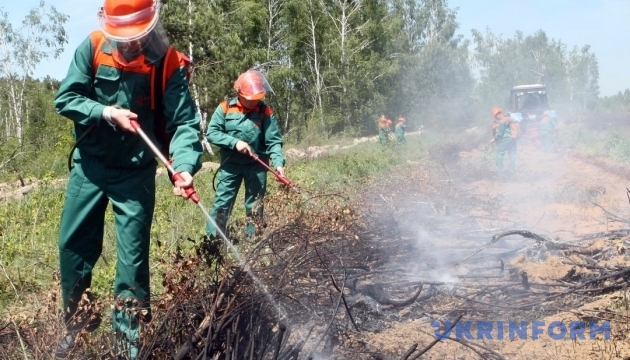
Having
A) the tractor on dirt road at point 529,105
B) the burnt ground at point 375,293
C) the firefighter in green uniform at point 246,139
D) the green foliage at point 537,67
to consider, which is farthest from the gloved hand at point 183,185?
the green foliage at point 537,67

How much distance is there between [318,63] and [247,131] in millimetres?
34894

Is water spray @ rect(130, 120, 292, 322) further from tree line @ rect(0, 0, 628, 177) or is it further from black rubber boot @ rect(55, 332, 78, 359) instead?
tree line @ rect(0, 0, 628, 177)

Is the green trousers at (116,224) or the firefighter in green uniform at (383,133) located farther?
the firefighter in green uniform at (383,133)

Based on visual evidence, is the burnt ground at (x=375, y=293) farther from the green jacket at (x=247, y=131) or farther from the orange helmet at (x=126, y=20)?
the orange helmet at (x=126, y=20)

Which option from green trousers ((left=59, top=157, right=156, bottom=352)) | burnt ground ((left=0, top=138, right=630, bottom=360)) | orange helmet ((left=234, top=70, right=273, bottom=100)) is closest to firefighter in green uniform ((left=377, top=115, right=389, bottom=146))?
burnt ground ((left=0, top=138, right=630, bottom=360))

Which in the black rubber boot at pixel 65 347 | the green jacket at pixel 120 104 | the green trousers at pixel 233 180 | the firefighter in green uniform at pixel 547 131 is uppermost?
the green jacket at pixel 120 104

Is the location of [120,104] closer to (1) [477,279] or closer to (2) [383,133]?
(1) [477,279]

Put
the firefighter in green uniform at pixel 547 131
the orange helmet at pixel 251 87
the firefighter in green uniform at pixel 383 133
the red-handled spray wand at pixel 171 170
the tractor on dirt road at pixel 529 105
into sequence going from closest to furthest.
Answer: the red-handled spray wand at pixel 171 170 → the orange helmet at pixel 251 87 → the firefighter in green uniform at pixel 547 131 → the firefighter in green uniform at pixel 383 133 → the tractor on dirt road at pixel 529 105

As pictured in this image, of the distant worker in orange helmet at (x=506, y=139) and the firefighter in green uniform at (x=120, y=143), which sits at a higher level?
the firefighter in green uniform at (x=120, y=143)

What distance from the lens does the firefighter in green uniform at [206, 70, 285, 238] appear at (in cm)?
584

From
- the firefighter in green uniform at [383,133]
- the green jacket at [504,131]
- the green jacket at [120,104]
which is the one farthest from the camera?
the firefighter in green uniform at [383,133]

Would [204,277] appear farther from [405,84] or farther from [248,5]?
[405,84]

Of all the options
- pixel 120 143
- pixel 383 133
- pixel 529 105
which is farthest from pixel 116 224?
pixel 529 105

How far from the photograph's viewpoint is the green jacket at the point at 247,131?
5.93 metres
